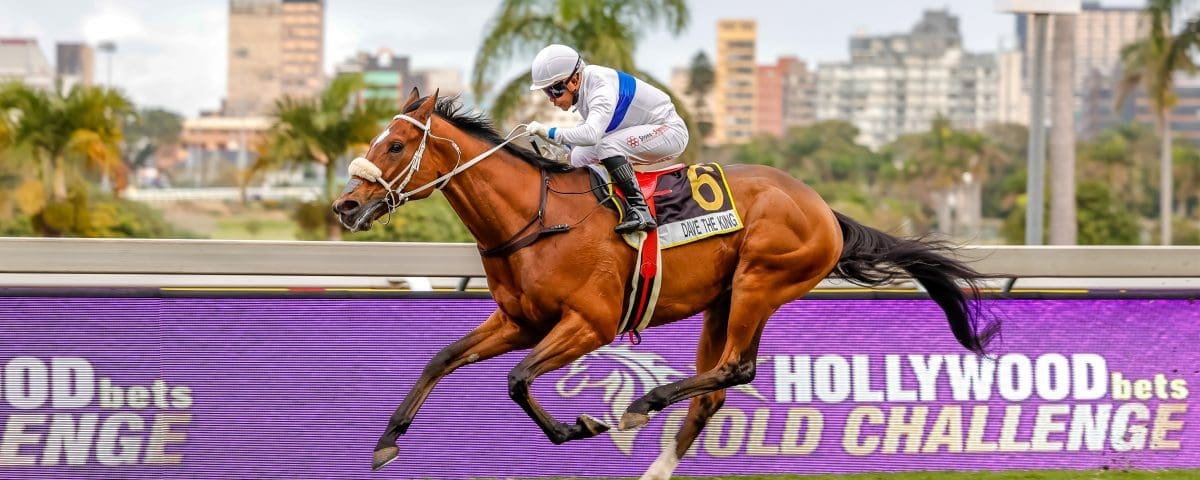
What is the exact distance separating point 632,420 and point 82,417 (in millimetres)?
2628

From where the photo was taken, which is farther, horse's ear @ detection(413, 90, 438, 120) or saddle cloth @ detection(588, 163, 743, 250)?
saddle cloth @ detection(588, 163, 743, 250)

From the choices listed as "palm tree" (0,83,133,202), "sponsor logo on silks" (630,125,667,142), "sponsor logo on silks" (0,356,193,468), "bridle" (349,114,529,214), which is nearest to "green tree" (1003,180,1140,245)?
"palm tree" (0,83,133,202)

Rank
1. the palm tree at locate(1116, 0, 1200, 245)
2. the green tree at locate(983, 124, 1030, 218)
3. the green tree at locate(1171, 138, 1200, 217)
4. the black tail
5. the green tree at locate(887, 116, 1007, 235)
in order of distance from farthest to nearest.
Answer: the green tree at locate(887, 116, 1007, 235)
the green tree at locate(983, 124, 1030, 218)
the green tree at locate(1171, 138, 1200, 217)
the palm tree at locate(1116, 0, 1200, 245)
the black tail

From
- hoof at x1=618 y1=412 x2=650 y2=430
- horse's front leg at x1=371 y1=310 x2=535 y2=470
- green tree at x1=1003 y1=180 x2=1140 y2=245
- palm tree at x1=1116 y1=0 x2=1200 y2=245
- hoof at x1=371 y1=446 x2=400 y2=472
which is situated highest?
palm tree at x1=1116 y1=0 x2=1200 y2=245

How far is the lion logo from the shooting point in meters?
7.45

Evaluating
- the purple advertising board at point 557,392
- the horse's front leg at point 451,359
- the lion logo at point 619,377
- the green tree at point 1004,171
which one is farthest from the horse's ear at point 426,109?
the green tree at point 1004,171

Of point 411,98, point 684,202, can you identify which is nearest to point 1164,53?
point 684,202

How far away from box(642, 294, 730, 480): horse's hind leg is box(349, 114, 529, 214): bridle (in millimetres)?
1414

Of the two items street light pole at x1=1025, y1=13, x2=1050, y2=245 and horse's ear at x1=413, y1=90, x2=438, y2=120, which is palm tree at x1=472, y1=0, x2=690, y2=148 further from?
horse's ear at x1=413, y1=90, x2=438, y2=120

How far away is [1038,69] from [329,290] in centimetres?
820

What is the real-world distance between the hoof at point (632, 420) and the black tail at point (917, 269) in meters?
1.40

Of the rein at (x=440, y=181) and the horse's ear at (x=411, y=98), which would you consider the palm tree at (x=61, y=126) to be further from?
the rein at (x=440, y=181)

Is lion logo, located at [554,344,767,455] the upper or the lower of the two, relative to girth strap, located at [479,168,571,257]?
lower

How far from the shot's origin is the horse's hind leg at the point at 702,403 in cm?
697
